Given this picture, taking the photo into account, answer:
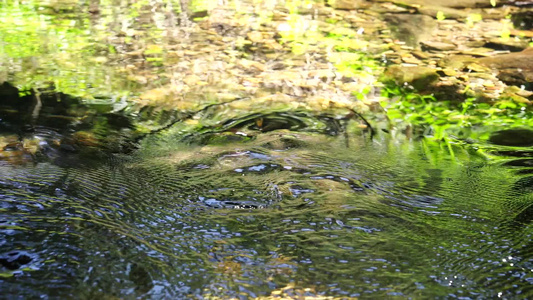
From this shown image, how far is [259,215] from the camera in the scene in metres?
2.78

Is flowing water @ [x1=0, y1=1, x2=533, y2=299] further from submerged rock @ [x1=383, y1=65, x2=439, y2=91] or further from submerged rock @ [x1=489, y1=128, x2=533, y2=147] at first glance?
submerged rock @ [x1=383, y1=65, x2=439, y2=91]

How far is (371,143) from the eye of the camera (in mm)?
4207

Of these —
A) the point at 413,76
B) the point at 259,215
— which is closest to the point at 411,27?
the point at 413,76

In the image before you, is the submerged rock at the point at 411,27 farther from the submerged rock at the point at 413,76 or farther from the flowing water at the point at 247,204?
the flowing water at the point at 247,204

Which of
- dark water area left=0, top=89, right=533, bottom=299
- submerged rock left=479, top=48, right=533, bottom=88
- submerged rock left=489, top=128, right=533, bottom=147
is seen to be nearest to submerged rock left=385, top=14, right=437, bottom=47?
submerged rock left=479, top=48, right=533, bottom=88

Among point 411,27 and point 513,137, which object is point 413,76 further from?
point 411,27

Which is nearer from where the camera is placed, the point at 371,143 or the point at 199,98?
the point at 371,143

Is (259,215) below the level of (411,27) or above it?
below

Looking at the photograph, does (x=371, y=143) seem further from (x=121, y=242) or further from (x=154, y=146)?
(x=121, y=242)

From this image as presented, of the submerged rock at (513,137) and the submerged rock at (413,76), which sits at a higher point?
the submerged rock at (413,76)

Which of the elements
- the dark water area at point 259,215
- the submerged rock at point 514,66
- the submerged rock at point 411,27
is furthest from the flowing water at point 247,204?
the submerged rock at point 411,27

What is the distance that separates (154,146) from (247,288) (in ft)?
6.91

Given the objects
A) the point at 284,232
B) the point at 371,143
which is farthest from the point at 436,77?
the point at 284,232

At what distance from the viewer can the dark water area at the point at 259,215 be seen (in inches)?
85.5
